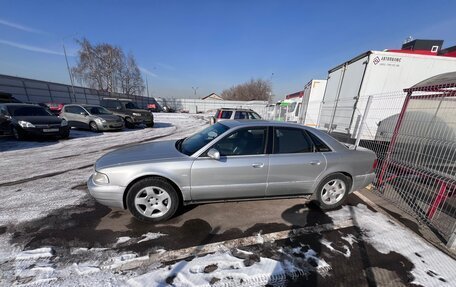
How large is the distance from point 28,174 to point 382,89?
34.2ft

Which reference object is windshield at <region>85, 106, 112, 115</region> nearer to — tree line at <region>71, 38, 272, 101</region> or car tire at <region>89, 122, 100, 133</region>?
car tire at <region>89, 122, 100, 133</region>

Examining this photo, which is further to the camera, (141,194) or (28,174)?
Answer: (28,174)

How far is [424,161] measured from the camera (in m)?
3.69

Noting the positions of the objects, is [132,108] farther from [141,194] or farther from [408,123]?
[408,123]

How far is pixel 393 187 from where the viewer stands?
4.44 meters

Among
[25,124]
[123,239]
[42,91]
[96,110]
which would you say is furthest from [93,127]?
[42,91]

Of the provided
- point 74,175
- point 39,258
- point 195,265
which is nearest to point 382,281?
point 195,265

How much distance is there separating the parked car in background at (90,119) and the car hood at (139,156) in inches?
388

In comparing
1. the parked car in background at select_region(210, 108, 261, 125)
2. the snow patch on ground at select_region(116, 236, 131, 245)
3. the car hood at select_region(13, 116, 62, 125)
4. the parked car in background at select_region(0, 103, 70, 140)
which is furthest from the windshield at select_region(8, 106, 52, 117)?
the snow patch on ground at select_region(116, 236, 131, 245)

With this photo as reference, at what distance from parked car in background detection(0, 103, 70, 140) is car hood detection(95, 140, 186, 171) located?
7845mm

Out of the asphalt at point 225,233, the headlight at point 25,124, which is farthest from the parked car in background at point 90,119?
the asphalt at point 225,233

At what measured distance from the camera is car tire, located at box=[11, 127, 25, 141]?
8.17 meters

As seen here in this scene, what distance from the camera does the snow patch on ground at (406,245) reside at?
7.09 feet

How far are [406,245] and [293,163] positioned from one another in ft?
6.01
